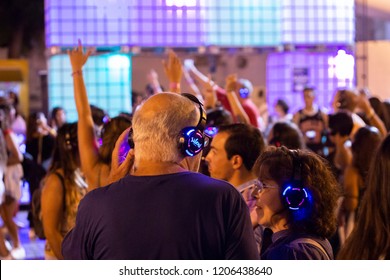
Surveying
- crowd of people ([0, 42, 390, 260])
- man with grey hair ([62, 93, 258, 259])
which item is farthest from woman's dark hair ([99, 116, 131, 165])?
man with grey hair ([62, 93, 258, 259])

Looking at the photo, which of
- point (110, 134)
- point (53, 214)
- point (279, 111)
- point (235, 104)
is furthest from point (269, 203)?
point (279, 111)

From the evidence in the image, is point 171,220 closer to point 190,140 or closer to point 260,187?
point 190,140

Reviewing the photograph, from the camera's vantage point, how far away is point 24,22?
31781mm

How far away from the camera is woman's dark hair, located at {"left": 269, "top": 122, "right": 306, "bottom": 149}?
18.8 feet

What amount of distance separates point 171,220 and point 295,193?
63cm

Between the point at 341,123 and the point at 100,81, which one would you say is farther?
the point at 100,81

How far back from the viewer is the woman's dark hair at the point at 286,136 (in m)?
5.73

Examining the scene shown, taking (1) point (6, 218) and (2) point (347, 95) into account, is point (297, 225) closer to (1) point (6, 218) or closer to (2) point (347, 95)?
(2) point (347, 95)

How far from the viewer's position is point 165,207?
276 cm

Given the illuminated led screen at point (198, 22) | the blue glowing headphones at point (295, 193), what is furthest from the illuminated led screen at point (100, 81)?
the blue glowing headphones at point (295, 193)

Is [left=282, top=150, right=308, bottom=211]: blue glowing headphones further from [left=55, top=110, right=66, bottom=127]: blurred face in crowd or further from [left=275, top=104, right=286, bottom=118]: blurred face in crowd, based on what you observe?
[left=275, top=104, right=286, bottom=118]: blurred face in crowd

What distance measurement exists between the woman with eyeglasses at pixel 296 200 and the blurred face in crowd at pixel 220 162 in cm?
110

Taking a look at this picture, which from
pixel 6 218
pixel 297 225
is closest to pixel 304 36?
pixel 6 218
